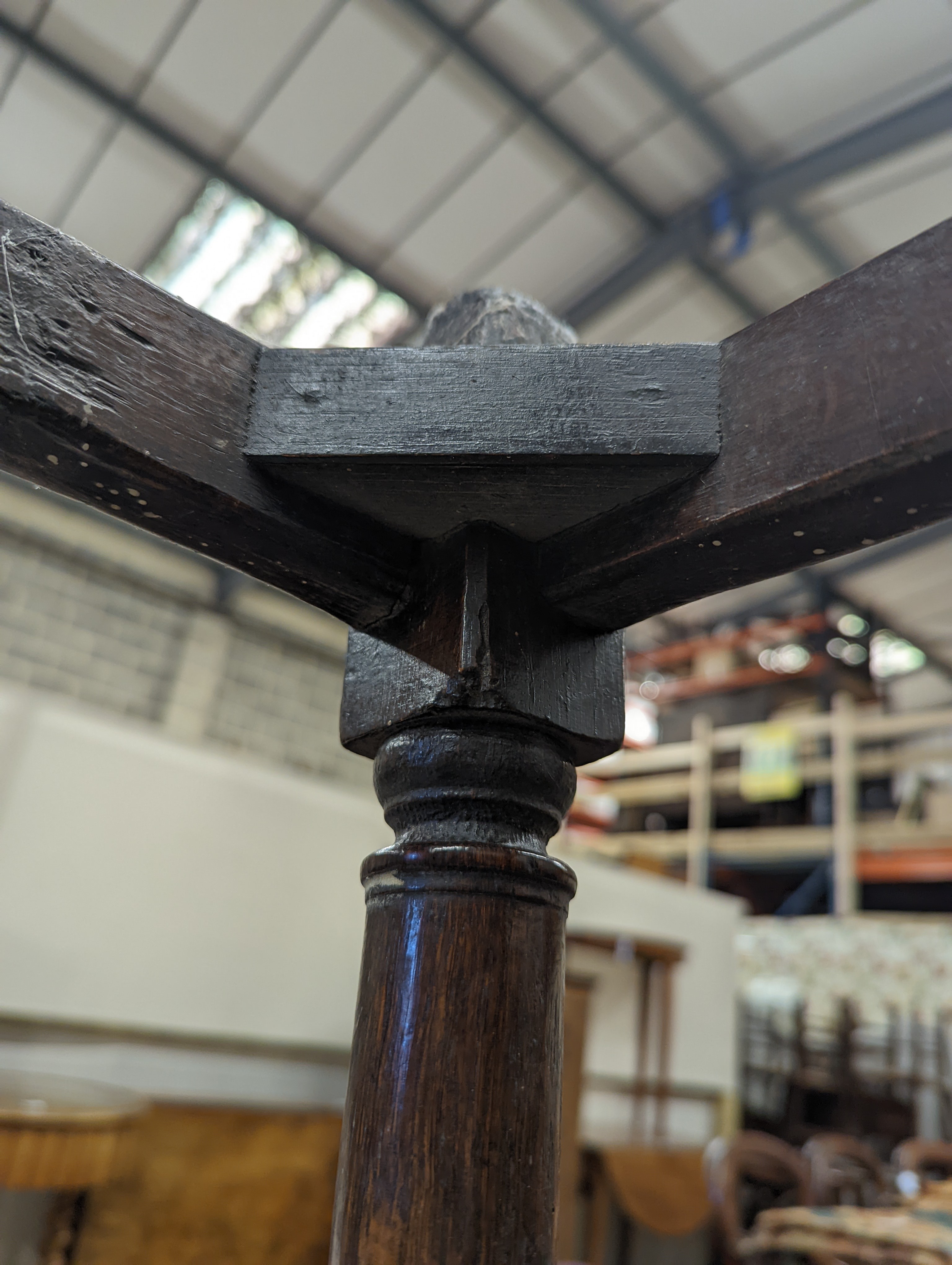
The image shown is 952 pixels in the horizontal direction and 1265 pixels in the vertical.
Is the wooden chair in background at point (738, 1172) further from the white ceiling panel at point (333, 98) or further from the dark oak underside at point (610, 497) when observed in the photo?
the white ceiling panel at point (333, 98)

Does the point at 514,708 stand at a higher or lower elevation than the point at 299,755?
lower

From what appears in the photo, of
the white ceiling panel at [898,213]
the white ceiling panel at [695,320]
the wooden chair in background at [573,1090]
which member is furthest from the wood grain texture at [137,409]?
the white ceiling panel at [695,320]

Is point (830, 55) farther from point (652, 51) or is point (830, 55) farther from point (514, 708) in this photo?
point (514, 708)

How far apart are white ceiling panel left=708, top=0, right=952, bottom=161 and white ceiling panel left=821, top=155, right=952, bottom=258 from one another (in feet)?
1.60

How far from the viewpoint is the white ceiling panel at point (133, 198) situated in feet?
14.4

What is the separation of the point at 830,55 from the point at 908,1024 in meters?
5.72

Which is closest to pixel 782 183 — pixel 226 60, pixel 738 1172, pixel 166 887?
pixel 226 60

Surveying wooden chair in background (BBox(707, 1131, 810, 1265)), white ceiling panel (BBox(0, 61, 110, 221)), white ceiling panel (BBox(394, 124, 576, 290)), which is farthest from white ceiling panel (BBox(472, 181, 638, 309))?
wooden chair in background (BBox(707, 1131, 810, 1265))

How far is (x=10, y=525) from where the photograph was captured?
578 cm

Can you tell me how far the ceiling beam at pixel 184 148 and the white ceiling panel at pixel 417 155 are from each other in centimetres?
15

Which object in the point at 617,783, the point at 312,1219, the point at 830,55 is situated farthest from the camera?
the point at 617,783

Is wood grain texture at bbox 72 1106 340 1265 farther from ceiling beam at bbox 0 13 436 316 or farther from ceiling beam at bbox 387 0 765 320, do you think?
ceiling beam at bbox 387 0 765 320

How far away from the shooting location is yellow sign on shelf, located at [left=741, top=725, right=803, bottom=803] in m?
7.79

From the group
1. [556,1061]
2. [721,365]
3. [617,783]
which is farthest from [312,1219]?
[617,783]
